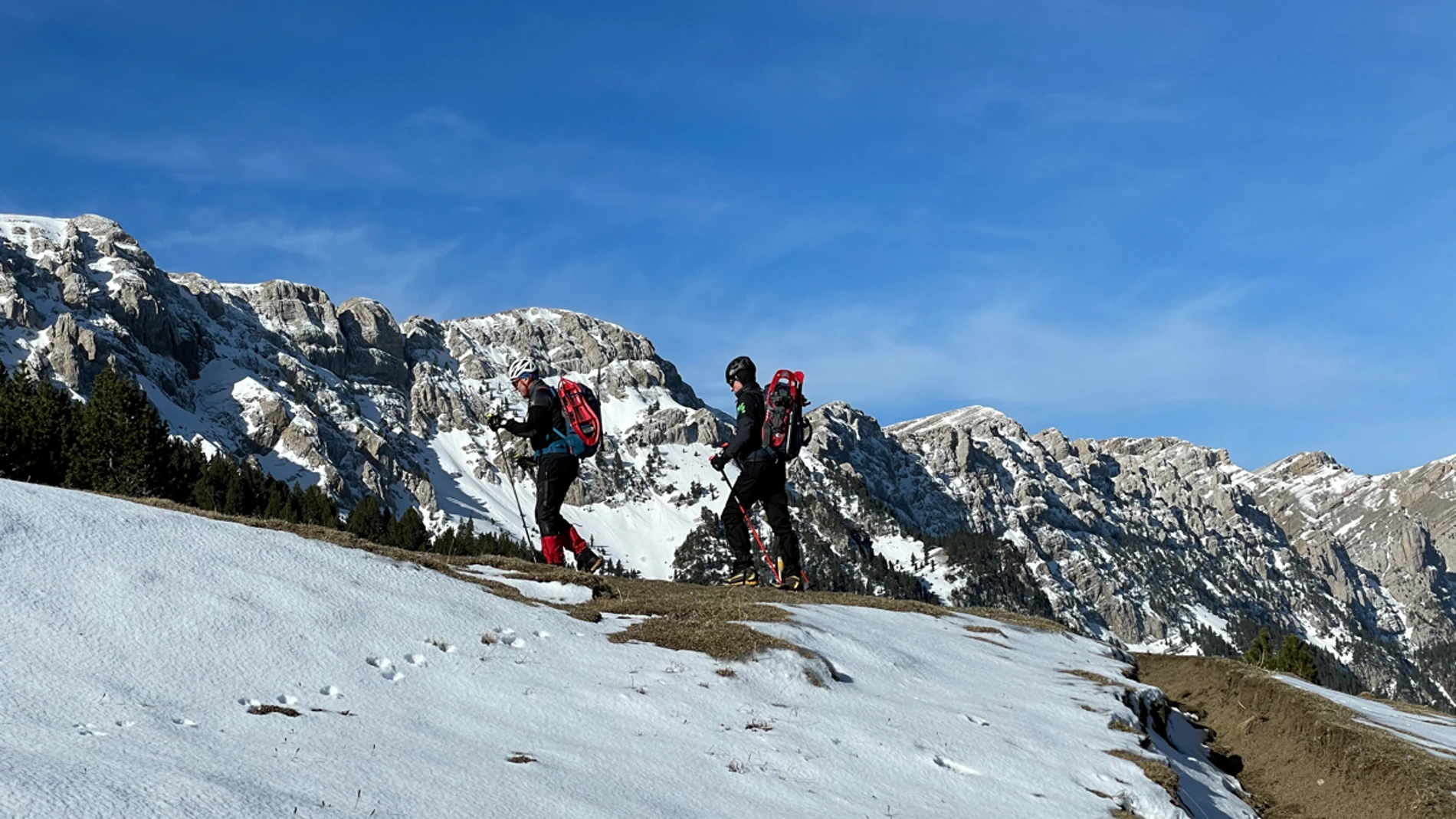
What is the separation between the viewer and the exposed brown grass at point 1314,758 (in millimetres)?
12586

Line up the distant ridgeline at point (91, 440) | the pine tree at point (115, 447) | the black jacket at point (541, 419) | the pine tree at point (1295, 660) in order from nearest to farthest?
the black jacket at point (541, 419)
the pine tree at point (1295, 660)
the distant ridgeline at point (91, 440)
the pine tree at point (115, 447)

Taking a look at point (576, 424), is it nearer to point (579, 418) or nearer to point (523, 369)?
point (579, 418)

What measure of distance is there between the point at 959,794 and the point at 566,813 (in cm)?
435

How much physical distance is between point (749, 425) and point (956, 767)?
11.1 meters

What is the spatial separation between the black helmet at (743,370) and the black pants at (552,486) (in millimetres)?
4133

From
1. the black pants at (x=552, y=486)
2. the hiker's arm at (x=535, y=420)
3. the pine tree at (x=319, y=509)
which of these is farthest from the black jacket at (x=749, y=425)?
the pine tree at (x=319, y=509)

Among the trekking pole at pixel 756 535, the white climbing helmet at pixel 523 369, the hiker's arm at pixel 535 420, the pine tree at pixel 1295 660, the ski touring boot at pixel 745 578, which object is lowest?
the pine tree at pixel 1295 660

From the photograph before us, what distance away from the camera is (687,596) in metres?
18.4

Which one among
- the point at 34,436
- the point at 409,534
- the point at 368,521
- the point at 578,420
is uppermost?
the point at 34,436

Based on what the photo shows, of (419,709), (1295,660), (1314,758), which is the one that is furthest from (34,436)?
(1295,660)

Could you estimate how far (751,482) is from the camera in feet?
69.3

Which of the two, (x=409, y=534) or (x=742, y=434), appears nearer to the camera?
(x=742, y=434)

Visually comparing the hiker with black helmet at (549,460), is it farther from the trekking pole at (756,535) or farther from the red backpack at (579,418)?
the trekking pole at (756,535)

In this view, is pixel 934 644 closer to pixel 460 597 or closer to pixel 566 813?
pixel 460 597
